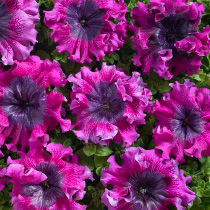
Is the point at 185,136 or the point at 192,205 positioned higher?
the point at 185,136

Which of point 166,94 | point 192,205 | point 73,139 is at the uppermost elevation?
point 166,94

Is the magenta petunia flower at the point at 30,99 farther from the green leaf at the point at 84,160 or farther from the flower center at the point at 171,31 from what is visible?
the flower center at the point at 171,31

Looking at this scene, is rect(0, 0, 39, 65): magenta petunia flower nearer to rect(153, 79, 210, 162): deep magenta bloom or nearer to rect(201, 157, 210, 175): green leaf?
rect(153, 79, 210, 162): deep magenta bloom

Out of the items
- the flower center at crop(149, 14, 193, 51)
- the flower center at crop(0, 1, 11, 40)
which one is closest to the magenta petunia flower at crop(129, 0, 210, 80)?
the flower center at crop(149, 14, 193, 51)

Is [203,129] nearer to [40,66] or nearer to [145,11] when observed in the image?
[145,11]

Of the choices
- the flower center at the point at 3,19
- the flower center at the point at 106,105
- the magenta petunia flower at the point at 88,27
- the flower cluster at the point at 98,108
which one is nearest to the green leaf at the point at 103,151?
the flower cluster at the point at 98,108

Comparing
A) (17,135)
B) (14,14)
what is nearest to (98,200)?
(17,135)
